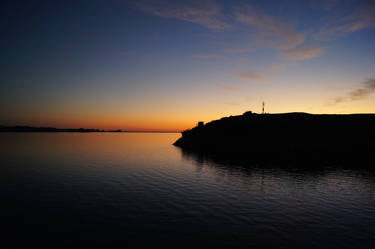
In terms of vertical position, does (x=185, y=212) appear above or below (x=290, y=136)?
below

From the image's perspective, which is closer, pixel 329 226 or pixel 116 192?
pixel 329 226

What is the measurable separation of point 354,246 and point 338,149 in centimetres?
8848

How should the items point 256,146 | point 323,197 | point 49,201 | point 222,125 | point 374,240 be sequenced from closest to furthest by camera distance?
point 374,240 < point 49,201 < point 323,197 < point 256,146 < point 222,125

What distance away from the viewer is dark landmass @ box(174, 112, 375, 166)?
288 feet

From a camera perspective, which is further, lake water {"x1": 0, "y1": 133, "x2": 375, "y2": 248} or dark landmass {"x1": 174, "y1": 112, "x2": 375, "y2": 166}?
dark landmass {"x1": 174, "y1": 112, "x2": 375, "y2": 166}

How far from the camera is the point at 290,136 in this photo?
9562 centimetres

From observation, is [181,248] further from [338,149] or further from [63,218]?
[338,149]

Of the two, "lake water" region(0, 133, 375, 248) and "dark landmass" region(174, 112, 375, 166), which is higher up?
"dark landmass" region(174, 112, 375, 166)

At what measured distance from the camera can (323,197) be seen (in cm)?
3058

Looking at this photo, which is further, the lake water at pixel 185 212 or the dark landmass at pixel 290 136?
the dark landmass at pixel 290 136

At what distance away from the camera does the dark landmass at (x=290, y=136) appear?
87.8 meters

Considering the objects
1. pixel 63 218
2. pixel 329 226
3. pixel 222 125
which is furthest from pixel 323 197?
pixel 222 125

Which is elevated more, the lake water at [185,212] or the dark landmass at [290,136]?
the dark landmass at [290,136]

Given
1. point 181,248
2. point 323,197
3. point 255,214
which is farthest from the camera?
point 323,197
